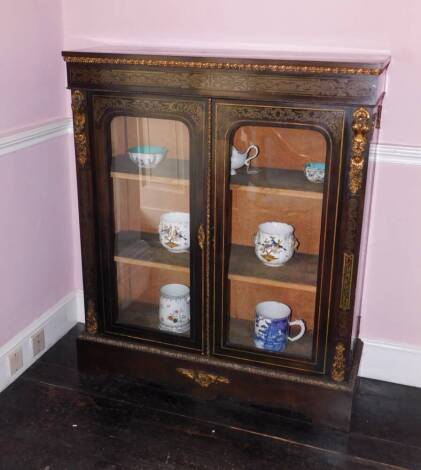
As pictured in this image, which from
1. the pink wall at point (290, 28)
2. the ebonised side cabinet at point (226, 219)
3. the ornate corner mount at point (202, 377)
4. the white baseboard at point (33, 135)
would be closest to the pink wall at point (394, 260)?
the pink wall at point (290, 28)

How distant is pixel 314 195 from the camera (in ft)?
6.15

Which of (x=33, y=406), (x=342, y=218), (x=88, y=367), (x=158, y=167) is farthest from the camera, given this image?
(x=88, y=367)

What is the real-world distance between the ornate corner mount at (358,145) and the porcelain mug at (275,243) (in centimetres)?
29

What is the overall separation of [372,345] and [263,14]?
1264 millimetres

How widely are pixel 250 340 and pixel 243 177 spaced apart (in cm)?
57

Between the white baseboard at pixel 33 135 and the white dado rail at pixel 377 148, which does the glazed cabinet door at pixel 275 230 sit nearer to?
the white dado rail at pixel 377 148

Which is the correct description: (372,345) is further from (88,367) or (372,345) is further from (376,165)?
(88,367)

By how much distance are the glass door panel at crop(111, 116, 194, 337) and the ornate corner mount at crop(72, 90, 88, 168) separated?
0.30ft

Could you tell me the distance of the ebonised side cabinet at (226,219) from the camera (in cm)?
176

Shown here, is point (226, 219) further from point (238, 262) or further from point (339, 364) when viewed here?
point (339, 364)

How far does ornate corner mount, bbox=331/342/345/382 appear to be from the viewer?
1.96m

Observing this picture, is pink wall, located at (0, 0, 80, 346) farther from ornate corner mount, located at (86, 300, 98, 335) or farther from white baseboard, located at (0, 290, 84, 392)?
ornate corner mount, located at (86, 300, 98, 335)

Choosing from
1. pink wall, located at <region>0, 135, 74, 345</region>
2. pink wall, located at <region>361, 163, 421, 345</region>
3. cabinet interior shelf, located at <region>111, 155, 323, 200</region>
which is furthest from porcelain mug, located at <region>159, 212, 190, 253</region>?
pink wall, located at <region>361, 163, 421, 345</region>

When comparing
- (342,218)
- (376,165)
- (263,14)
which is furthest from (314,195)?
(263,14)
